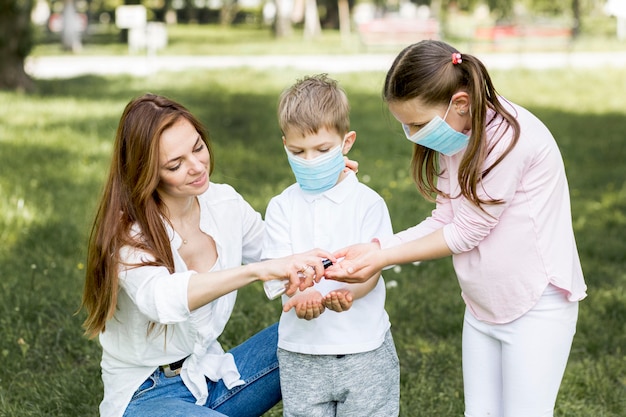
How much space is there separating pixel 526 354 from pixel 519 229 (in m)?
0.37

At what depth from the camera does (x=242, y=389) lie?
2.94 metres

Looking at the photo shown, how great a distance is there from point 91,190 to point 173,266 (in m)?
3.93

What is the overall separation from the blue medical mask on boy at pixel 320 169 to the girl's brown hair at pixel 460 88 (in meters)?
0.25

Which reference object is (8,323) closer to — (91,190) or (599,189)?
(91,190)

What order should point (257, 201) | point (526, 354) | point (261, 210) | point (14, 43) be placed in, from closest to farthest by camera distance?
point (526, 354) < point (261, 210) < point (257, 201) < point (14, 43)

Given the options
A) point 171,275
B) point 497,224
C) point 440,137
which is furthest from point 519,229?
point 171,275

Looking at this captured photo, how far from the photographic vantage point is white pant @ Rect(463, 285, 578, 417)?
2.54 metres

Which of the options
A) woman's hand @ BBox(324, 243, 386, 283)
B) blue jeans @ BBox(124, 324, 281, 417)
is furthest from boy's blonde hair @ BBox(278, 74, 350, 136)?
blue jeans @ BBox(124, 324, 281, 417)

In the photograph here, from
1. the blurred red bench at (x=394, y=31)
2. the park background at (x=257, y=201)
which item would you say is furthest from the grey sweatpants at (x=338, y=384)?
the blurred red bench at (x=394, y=31)

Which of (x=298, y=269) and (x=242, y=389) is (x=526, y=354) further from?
(x=242, y=389)

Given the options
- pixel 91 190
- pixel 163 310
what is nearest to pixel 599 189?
pixel 91 190

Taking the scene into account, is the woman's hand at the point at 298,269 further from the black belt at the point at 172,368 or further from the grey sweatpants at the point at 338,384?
the black belt at the point at 172,368

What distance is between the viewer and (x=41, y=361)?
12.5 feet

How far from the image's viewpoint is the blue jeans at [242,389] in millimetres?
2781
